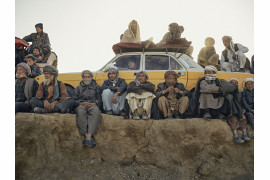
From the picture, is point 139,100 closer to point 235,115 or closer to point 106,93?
point 106,93

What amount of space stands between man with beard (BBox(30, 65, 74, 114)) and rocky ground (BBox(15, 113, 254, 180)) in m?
0.19

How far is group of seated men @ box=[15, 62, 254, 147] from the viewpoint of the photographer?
475 cm

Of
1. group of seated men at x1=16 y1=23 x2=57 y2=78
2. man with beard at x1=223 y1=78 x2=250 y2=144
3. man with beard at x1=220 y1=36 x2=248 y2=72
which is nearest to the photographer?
man with beard at x1=223 y1=78 x2=250 y2=144

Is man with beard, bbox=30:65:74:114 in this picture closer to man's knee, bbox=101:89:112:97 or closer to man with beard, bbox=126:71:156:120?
man's knee, bbox=101:89:112:97

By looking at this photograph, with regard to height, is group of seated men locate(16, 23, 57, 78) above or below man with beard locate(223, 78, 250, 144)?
above

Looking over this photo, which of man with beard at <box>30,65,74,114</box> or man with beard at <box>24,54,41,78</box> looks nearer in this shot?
man with beard at <box>30,65,74,114</box>

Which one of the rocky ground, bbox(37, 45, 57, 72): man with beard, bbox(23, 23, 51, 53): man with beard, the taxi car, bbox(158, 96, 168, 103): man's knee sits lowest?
the rocky ground

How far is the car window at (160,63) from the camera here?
614 cm

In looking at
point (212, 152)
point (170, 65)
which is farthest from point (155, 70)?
point (212, 152)

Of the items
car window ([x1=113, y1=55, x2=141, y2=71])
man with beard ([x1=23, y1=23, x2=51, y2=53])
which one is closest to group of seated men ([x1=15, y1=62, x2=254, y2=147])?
car window ([x1=113, y1=55, x2=141, y2=71])

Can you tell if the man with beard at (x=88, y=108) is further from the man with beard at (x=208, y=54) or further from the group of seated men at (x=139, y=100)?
the man with beard at (x=208, y=54)

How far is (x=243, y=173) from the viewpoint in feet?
14.9

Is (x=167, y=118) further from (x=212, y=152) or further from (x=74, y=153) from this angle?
(x=74, y=153)

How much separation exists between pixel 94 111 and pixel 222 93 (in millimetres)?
2628
